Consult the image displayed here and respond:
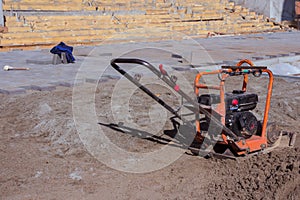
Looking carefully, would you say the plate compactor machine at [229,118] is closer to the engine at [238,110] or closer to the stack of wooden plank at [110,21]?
the engine at [238,110]

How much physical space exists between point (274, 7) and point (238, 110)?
26294 millimetres

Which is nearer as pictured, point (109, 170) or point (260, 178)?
point (260, 178)

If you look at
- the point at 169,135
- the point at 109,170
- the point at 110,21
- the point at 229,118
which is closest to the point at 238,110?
the point at 229,118

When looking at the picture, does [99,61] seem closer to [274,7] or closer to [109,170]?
[109,170]

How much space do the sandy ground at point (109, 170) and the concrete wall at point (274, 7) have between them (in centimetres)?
2377

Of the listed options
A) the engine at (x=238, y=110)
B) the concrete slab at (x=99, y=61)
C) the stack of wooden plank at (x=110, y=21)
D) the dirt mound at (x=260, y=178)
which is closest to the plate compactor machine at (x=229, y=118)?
the engine at (x=238, y=110)

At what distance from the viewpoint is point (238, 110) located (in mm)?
4734

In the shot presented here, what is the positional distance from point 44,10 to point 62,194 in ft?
51.9

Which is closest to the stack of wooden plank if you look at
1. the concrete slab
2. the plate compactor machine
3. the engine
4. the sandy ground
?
the concrete slab

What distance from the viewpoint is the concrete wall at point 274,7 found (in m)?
28.9

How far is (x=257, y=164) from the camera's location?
4770mm

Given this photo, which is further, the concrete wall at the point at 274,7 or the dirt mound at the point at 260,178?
the concrete wall at the point at 274,7

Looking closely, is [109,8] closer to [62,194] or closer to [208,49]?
[208,49]

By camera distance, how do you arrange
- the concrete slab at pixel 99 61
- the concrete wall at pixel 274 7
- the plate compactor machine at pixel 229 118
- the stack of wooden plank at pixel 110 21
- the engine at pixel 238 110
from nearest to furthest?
the plate compactor machine at pixel 229 118, the engine at pixel 238 110, the concrete slab at pixel 99 61, the stack of wooden plank at pixel 110 21, the concrete wall at pixel 274 7
